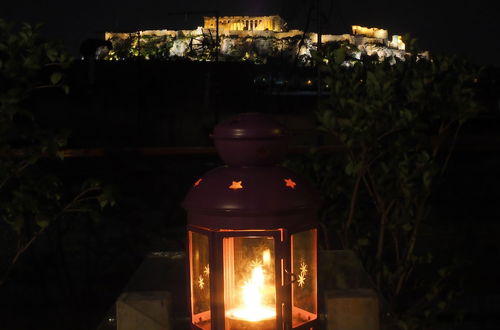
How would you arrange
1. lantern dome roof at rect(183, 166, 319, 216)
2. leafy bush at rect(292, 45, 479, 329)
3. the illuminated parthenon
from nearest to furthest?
lantern dome roof at rect(183, 166, 319, 216), leafy bush at rect(292, 45, 479, 329), the illuminated parthenon

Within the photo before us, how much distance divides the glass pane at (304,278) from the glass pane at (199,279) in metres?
0.41

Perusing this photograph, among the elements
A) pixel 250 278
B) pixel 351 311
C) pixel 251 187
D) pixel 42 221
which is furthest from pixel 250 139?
pixel 42 221

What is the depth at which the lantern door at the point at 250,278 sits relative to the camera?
2.91 m

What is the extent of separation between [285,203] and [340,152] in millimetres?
2231

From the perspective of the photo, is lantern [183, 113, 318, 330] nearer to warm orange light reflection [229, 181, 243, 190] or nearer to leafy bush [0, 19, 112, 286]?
warm orange light reflection [229, 181, 243, 190]

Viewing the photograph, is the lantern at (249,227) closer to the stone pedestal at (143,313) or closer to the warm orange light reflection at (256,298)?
the warm orange light reflection at (256,298)

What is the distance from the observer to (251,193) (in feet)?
9.28

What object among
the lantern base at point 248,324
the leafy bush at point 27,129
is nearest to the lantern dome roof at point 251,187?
the lantern base at point 248,324

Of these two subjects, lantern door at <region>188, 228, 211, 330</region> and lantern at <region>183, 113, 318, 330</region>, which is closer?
lantern at <region>183, 113, 318, 330</region>

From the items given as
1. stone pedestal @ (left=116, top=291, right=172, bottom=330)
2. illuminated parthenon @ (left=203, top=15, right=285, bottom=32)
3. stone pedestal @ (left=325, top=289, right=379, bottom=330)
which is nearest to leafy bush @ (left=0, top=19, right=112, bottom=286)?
stone pedestal @ (left=116, top=291, right=172, bottom=330)

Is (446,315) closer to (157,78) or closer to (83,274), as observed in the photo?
(83,274)

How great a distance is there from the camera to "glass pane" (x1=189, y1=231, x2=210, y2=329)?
10.00 feet

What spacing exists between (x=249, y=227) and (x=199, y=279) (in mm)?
460

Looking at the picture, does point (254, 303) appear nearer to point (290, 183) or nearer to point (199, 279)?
point (199, 279)
